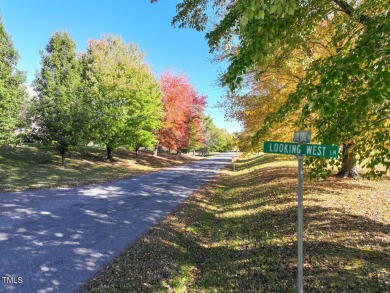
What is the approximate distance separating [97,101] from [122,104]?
229 centimetres

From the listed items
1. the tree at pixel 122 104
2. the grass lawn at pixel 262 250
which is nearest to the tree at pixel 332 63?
the grass lawn at pixel 262 250

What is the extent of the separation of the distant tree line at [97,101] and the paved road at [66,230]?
9092mm

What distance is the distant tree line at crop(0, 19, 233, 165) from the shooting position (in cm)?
2025

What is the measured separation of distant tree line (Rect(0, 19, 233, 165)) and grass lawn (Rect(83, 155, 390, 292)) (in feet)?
29.3

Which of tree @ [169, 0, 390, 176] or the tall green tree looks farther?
the tall green tree

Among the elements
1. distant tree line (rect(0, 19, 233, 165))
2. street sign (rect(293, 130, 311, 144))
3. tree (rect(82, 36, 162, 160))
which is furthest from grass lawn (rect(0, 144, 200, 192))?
street sign (rect(293, 130, 311, 144))

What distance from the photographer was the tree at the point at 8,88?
708 inches

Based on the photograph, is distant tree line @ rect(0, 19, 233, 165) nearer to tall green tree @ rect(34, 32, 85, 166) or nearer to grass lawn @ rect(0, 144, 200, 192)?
tall green tree @ rect(34, 32, 85, 166)

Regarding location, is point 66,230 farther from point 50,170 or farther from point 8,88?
point 8,88

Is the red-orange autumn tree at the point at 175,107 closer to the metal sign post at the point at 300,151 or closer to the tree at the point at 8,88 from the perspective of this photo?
the tree at the point at 8,88

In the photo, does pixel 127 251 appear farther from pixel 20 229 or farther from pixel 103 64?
pixel 103 64

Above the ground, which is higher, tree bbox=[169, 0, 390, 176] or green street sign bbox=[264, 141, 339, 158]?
tree bbox=[169, 0, 390, 176]

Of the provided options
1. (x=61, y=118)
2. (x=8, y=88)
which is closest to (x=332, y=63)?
(x=61, y=118)

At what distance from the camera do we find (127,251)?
5.86 metres
